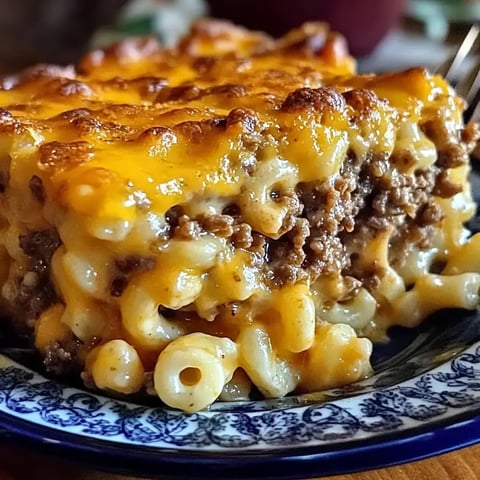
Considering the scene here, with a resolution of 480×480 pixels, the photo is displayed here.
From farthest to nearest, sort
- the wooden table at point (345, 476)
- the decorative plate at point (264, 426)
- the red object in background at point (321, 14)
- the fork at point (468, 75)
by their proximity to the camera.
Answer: the red object in background at point (321, 14) → the fork at point (468, 75) → the wooden table at point (345, 476) → the decorative plate at point (264, 426)

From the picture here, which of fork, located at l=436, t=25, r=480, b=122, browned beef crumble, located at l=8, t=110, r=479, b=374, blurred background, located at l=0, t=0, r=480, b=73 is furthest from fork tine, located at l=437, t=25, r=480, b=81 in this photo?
blurred background, located at l=0, t=0, r=480, b=73

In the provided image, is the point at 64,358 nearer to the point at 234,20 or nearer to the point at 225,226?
the point at 225,226

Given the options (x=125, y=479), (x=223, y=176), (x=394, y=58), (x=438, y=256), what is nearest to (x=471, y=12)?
(x=394, y=58)

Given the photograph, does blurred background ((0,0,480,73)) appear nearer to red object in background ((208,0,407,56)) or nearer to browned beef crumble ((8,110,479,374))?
red object in background ((208,0,407,56))

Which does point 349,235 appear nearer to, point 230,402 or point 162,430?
point 230,402

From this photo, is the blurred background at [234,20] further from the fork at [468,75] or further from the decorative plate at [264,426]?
the decorative plate at [264,426]

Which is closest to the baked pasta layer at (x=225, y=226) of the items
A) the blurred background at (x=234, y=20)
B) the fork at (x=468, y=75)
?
the fork at (x=468, y=75)

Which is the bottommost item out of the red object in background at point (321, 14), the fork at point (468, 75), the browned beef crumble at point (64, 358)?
the browned beef crumble at point (64, 358)

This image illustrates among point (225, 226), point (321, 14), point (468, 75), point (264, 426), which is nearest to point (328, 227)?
point (225, 226)
